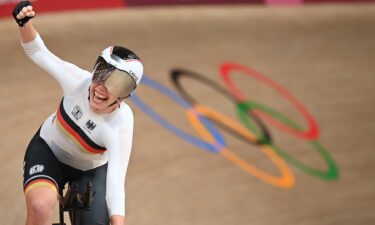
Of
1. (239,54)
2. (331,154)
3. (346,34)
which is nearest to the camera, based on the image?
(331,154)

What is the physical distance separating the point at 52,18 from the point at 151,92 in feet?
4.42

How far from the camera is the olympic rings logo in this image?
22.9 feet

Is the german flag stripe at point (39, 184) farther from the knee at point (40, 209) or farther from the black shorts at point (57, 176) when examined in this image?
the knee at point (40, 209)

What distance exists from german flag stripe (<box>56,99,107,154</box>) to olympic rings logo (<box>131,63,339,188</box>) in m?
2.83

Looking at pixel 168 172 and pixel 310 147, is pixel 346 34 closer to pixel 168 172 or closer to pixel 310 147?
pixel 310 147

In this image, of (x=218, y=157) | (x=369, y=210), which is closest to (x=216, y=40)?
(x=218, y=157)

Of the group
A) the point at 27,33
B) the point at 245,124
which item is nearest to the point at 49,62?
the point at 27,33

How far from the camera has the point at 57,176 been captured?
4164mm

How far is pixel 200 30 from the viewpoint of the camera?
8359 mm

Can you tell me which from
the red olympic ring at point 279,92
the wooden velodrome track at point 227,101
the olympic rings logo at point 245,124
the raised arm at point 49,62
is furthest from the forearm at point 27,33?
the red olympic ring at point 279,92

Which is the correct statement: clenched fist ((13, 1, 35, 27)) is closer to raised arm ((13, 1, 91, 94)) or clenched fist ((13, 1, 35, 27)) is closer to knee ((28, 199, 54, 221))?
raised arm ((13, 1, 91, 94))

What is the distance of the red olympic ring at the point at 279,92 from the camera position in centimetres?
748

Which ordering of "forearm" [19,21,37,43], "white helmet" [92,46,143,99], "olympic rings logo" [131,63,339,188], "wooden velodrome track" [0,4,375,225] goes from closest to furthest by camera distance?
"white helmet" [92,46,143,99]
"forearm" [19,21,37,43]
"wooden velodrome track" [0,4,375,225]
"olympic rings logo" [131,63,339,188]

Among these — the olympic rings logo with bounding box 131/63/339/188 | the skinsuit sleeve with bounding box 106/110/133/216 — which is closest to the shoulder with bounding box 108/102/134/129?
the skinsuit sleeve with bounding box 106/110/133/216
